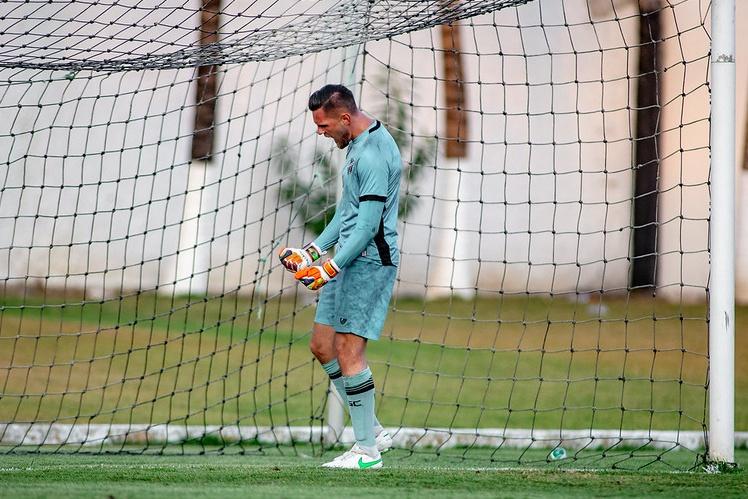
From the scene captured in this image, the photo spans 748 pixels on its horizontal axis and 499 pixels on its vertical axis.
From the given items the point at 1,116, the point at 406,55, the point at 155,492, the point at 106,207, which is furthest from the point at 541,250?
the point at 155,492

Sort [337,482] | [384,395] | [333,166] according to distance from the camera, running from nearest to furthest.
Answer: [337,482]
[384,395]
[333,166]

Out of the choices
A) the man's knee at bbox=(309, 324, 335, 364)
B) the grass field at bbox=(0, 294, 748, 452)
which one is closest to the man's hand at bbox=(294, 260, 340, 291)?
the man's knee at bbox=(309, 324, 335, 364)

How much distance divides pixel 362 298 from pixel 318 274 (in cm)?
31

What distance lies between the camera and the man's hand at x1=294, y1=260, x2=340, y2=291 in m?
5.25

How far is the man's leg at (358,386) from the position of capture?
215 inches

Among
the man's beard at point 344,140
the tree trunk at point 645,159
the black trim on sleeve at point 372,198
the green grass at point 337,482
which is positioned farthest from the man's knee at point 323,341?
the tree trunk at point 645,159

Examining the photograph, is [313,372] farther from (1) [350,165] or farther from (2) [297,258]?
(1) [350,165]

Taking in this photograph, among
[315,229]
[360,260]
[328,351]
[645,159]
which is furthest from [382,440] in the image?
[645,159]

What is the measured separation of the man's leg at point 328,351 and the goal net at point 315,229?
110cm

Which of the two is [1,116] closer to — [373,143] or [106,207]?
[106,207]

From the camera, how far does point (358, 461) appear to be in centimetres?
543

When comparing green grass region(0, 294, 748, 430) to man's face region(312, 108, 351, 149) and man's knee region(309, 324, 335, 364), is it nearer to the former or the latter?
man's knee region(309, 324, 335, 364)

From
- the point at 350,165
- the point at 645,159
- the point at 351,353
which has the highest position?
the point at 645,159

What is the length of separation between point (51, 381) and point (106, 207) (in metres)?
5.71
